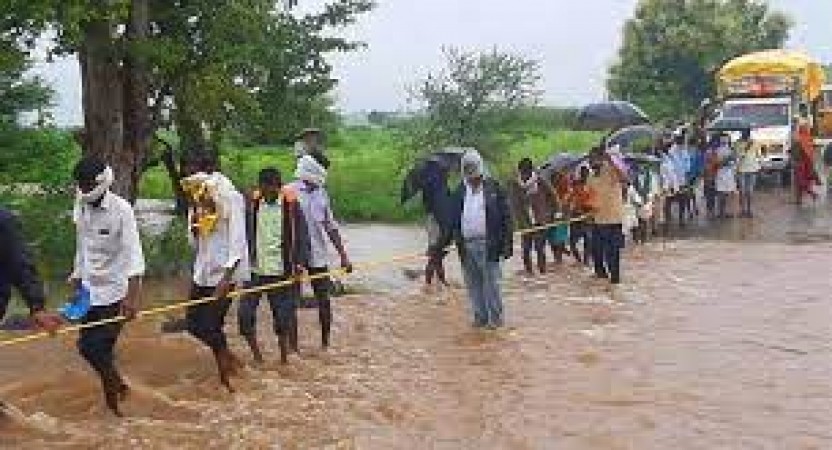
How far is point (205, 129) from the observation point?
21.5 m

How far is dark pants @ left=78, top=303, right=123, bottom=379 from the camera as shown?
8094 millimetres

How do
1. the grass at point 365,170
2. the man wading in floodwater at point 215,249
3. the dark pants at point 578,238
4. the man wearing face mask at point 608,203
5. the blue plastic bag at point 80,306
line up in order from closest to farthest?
the blue plastic bag at point 80,306
the man wading in floodwater at point 215,249
the man wearing face mask at point 608,203
the dark pants at point 578,238
the grass at point 365,170

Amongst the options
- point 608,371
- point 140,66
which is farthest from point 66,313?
point 140,66

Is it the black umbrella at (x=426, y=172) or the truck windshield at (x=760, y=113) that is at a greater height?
the truck windshield at (x=760, y=113)

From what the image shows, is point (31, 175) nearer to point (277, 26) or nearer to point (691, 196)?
point (277, 26)

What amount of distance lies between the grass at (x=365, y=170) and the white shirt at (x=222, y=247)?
11.5 metres

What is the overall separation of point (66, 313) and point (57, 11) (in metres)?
6.43

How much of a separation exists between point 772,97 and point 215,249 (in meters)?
24.0

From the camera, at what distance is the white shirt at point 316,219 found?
10508 millimetres

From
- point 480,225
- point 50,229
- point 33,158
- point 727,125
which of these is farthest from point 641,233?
point 33,158

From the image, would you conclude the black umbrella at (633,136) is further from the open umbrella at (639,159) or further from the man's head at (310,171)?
the man's head at (310,171)

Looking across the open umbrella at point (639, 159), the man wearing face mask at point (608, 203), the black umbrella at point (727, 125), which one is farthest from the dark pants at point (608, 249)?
the black umbrella at point (727, 125)

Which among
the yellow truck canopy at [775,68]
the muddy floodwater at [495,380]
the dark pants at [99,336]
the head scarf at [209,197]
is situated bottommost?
the muddy floodwater at [495,380]

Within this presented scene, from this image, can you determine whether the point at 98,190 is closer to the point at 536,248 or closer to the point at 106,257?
the point at 106,257
